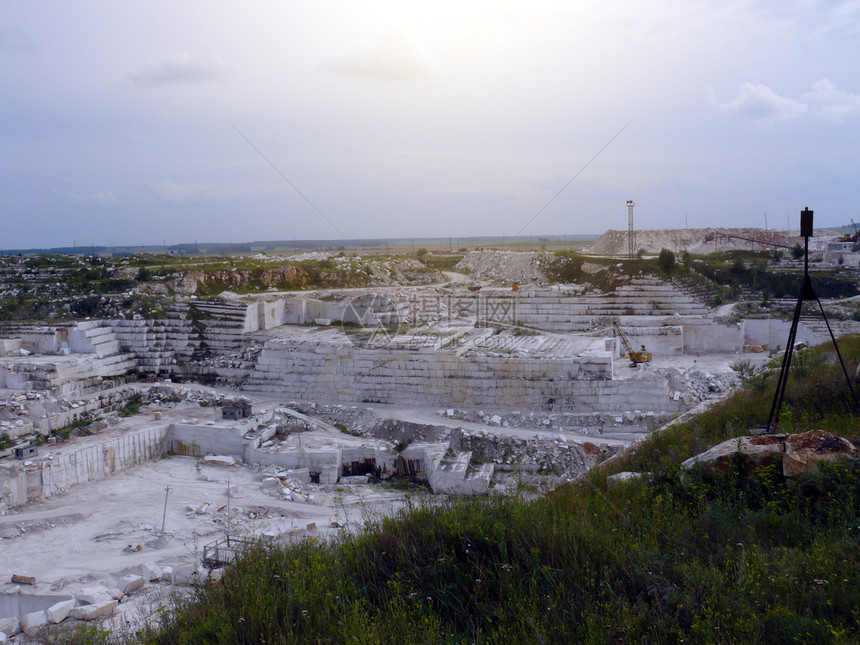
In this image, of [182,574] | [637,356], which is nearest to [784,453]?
[182,574]

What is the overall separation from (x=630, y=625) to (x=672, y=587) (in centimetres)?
50

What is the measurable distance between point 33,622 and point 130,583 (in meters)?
1.28

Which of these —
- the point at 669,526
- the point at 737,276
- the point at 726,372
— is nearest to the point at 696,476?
the point at 669,526

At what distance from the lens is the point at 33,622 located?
7.84m

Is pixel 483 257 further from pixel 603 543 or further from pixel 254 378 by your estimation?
pixel 603 543

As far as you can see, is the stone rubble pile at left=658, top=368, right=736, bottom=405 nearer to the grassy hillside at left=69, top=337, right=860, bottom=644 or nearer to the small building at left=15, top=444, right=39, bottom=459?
the grassy hillside at left=69, top=337, right=860, bottom=644

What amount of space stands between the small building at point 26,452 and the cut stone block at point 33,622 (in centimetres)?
702

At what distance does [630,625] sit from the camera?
383 cm

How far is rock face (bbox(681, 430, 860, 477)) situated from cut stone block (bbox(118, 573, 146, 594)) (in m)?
7.78

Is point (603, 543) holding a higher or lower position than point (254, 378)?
higher

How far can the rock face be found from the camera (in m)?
5.18

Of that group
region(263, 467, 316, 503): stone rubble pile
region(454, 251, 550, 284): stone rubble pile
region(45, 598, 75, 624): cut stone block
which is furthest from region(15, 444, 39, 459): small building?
region(454, 251, 550, 284): stone rubble pile

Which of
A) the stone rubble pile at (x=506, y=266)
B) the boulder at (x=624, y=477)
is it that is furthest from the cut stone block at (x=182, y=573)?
the stone rubble pile at (x=506, y=266)

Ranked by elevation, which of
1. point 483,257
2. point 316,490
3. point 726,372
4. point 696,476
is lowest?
point 316,490
